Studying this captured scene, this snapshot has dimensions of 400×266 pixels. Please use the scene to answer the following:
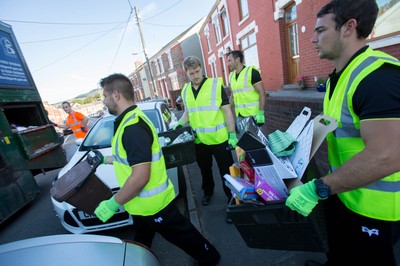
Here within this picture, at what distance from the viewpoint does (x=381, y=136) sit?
87 cm

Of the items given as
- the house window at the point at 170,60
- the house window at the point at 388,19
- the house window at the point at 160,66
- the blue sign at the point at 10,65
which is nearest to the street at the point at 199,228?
the blue sign at the point at 10,65

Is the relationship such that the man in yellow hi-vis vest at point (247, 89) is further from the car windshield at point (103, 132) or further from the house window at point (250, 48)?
the house window at point (250, 48)

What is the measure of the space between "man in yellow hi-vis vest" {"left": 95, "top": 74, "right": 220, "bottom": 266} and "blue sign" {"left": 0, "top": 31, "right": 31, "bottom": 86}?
11.3 ft

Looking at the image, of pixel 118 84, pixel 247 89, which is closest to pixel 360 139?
pixel 118 84

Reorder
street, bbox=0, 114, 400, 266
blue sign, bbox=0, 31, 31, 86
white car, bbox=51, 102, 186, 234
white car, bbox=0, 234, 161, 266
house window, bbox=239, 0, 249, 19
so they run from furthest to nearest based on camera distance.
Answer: house window, bbox=239, 0, 249, 19 < blue sign, bbox=0, 31, 31, 86 < white car, bbox=51, 102, 186, 234 < street, bbox=0, 114, 400, 266 < white car, bbox=0, 234, 161, 266

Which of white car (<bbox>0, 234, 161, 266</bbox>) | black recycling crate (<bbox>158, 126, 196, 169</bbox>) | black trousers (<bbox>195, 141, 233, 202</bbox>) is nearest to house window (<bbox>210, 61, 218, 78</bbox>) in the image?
black trousers (<bbox>195, 141, 233, 202</bbox>)

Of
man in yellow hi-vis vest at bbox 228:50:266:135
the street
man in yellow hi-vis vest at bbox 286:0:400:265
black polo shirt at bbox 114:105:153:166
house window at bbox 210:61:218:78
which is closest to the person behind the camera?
man in yellow hi-vis vest at bbox 286:0:400:265

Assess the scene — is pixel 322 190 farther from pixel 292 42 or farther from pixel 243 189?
pixel 292 42

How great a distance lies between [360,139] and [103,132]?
12.5 ft

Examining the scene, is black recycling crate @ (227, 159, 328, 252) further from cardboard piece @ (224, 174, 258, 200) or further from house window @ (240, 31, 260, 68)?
house window @ (240, 31, 260, 68)

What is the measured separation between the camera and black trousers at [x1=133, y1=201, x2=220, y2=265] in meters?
1.81

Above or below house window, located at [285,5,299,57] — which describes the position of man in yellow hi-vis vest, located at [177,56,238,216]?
below

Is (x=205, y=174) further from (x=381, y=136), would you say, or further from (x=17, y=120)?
(x=17, y=120)

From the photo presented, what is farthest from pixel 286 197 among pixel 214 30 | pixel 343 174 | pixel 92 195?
pixel 214 30
